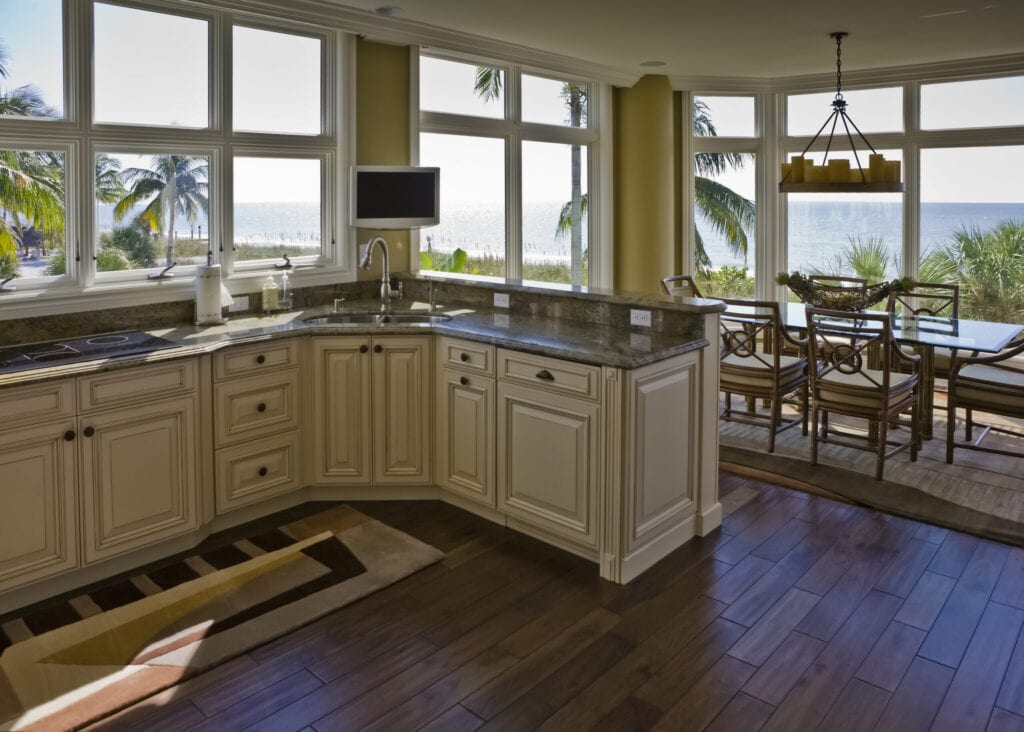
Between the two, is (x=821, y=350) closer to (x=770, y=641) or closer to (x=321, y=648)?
(x=770, y=641)

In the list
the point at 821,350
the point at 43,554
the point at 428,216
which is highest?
the point at 428,216

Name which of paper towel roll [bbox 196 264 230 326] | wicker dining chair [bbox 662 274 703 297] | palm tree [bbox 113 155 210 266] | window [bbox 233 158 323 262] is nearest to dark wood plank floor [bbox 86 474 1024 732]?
paper towel roll [bbox 196 264 230 326]

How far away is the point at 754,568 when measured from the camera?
3.35 m

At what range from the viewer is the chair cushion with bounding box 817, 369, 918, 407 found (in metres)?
4.35

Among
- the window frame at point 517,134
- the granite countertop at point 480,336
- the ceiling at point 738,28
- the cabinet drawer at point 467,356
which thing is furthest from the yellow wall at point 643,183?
the cabinet drawer at point 467,356

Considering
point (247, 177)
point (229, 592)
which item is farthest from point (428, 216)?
point (229, 592)

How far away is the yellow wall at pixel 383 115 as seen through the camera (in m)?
4.67

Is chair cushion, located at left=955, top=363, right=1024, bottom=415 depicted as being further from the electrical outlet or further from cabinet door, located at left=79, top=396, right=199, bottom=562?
cabinet door, located at left=79, top=396, right=199, bottom=562

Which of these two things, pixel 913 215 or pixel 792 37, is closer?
pixel 792 37

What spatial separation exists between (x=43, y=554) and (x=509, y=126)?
405 centimetres

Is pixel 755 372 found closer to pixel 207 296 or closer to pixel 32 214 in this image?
pixel 207 296

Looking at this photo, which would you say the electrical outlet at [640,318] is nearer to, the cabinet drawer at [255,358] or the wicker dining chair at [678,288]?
the cabinet drawer at [255,358]

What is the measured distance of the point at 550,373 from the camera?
3.34 meters

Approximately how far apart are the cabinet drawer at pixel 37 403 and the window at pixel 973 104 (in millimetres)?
6294
